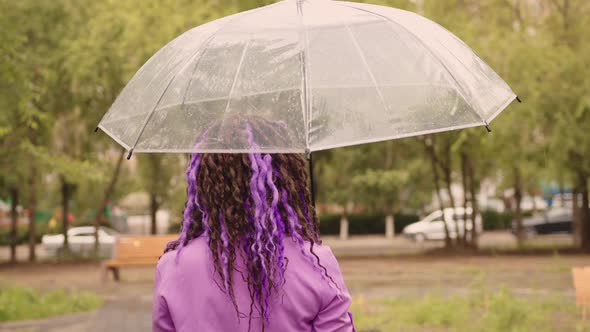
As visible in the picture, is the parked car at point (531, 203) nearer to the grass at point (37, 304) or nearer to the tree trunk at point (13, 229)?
the tree trunk at point (13, 229)

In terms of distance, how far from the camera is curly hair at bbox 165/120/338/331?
2324 mm

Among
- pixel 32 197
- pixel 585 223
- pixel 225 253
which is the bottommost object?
pixel 585 223

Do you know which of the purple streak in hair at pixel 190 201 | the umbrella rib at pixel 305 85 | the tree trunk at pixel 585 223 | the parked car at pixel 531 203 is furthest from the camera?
the parked car at pixel 531 203

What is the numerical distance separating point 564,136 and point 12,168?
1343cm

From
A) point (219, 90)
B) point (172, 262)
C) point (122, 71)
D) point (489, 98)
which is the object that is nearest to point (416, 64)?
point (489, 98)

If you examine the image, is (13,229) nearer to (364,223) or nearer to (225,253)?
(364,223)

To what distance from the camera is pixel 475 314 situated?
9734mm

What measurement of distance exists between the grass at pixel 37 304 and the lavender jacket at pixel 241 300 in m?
8.93

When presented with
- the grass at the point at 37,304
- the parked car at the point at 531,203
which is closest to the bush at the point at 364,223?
the parked car at the point at 531,203

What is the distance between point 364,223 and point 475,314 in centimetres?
3938

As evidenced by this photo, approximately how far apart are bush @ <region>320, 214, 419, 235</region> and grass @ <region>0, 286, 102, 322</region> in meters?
36.5

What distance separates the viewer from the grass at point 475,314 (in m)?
8.19

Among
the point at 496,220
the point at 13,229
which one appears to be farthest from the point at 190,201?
the point at 496,220

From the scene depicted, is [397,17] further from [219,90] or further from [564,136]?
[564,136]
